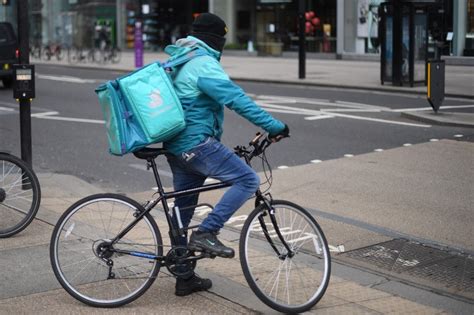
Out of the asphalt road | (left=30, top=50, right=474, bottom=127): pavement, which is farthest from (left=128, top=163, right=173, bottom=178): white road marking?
(left=30, top=50, right=474, bottom=127): pavement

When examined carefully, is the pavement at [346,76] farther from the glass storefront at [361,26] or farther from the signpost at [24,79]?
the signpost at [24,79]

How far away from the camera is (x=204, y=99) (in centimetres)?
469

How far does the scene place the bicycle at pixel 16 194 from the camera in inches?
252

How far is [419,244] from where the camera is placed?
21.4 ft

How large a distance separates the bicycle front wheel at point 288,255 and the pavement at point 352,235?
0.14 meters

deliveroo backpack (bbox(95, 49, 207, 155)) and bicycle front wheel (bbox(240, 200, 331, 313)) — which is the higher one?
deliveroo backpack (bbox(95, 49, 207, 155))

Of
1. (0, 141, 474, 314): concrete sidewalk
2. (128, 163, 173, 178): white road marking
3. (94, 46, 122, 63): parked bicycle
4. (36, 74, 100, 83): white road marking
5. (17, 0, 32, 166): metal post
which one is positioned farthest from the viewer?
(94, 46, 122, 63): parked bicycle

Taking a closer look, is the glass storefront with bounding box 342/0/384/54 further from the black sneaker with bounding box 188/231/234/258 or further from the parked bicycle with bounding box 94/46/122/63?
the black sneaker with bounding box 188/231/234/258

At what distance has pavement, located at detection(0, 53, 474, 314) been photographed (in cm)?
478

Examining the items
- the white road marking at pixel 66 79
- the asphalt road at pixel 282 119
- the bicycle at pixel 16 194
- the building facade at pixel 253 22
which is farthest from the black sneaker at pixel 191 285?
the white road marking at pixel 66 79

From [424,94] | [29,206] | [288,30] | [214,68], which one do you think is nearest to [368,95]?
[424,94]

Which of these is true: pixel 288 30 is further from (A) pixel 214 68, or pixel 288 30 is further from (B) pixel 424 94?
(A) pixel 214 68

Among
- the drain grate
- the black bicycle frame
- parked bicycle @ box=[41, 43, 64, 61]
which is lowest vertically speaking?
the drain grate

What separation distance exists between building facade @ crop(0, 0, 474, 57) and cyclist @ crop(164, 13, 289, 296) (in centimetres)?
1273
